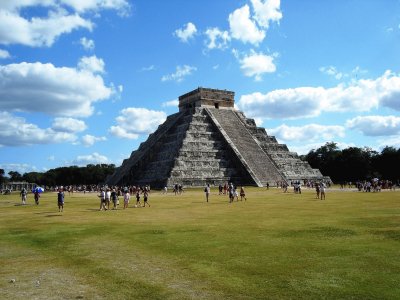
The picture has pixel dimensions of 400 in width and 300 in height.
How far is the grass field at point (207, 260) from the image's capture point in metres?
6.87

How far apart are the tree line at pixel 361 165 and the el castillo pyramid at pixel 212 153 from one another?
23.9m

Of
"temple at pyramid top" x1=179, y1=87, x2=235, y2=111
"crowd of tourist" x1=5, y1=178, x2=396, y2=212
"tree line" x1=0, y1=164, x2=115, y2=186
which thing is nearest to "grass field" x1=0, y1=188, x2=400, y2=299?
"crowd of tourist" x1=5, y1=178, x2=396, y2=212

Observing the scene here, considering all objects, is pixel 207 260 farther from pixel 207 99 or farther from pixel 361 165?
pixel 361 165

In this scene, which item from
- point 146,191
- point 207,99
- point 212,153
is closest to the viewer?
point 146,191

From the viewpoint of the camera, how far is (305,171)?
183 feet

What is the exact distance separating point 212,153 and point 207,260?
42.9 metres

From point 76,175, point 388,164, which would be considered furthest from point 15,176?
point 388,164

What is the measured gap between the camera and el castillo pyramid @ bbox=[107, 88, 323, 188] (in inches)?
1909

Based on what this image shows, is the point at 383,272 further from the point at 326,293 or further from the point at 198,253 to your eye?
the point at 198,253

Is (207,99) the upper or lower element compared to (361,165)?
upper

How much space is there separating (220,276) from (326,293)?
1976mm

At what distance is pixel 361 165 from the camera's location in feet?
252

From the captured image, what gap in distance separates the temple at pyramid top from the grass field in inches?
1802

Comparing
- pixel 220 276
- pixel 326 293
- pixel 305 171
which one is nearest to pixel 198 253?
pixel 220 276
